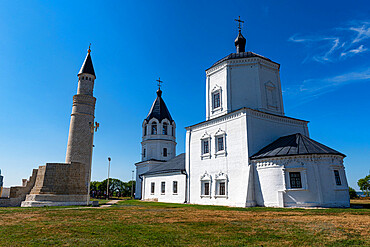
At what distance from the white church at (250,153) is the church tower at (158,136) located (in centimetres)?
1244

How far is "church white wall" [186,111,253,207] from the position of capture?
20.2 meters

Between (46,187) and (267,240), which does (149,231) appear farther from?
(46,187)

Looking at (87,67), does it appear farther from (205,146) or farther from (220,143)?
(220,143)

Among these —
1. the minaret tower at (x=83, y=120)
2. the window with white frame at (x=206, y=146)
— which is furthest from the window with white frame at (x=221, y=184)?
the minaret tower at (x=83, y=120)

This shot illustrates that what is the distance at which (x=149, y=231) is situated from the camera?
7.88m

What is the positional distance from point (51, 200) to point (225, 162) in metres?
13.7

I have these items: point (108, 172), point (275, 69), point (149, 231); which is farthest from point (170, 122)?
point (149, 231)

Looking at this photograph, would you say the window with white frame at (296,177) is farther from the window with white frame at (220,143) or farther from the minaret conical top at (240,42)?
the minaret conical top at (240,42)

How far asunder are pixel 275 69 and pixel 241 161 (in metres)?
9.56

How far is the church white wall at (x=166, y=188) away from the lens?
89.3 ft

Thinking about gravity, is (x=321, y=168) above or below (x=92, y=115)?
below

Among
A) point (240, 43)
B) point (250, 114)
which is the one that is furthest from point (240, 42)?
point (250, 114)

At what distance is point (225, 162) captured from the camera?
21.9 metres

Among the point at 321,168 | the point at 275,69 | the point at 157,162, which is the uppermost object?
the point at 275,69
